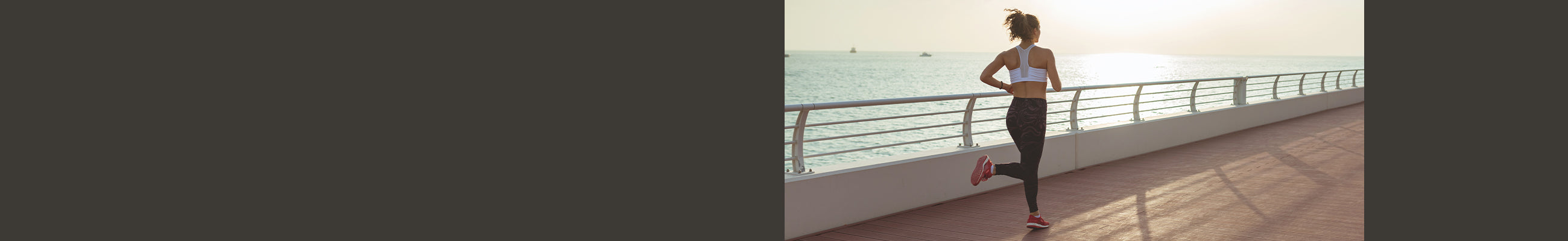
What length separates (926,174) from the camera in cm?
631

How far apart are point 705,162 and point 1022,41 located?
275 cm

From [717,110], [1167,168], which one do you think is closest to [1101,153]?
[1167,168]

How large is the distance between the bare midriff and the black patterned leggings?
0.07 ft

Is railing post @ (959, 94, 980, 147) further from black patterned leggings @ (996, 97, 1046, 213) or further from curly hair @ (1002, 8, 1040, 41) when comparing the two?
curly hair @ (1002, 8, 1040, 41)

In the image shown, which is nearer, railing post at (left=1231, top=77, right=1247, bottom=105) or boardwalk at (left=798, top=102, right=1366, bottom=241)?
boardwalk at (left=798, top=102, right=1366, bottom=241)

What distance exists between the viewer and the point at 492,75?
2490mm

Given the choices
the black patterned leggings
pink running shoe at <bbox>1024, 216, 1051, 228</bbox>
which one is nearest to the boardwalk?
pink running shoe at <bbox>1024, 216, 1051, 228</bbox>

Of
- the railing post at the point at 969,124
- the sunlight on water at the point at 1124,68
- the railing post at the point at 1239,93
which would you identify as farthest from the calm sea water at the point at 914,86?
the railing post at the point at 969,124

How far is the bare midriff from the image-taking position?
538 centimetres

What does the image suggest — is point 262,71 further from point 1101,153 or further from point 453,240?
point 1101,153

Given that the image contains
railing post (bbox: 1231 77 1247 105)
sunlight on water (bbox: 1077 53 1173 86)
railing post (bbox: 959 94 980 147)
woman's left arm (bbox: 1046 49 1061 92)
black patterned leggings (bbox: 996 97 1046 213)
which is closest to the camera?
woman's left arm (bbox: 1046 49 1061 92)

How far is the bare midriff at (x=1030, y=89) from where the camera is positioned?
538 cm

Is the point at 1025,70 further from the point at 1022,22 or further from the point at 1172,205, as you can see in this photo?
the point at 1172,205

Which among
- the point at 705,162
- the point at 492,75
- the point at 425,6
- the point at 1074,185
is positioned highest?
the point at 425,6
